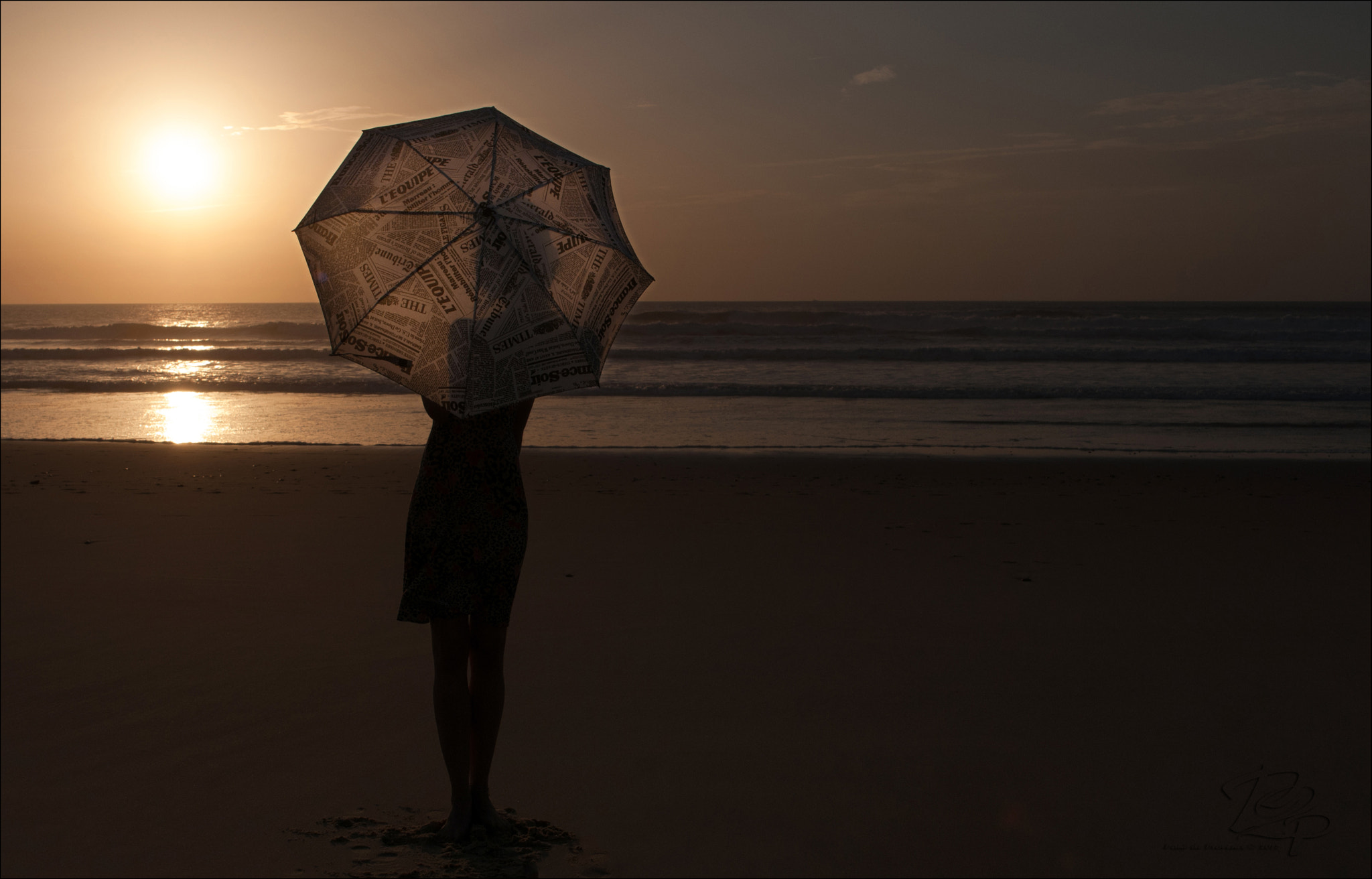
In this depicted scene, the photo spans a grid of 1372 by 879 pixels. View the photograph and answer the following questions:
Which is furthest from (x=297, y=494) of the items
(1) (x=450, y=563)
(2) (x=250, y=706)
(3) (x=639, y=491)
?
(1) (x=450, y=563)

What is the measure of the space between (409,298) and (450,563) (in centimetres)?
80

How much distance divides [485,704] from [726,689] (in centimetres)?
175

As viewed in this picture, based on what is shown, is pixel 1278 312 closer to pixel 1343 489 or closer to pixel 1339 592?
pixel 1343 489

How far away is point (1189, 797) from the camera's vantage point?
360cm

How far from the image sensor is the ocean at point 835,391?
45.5 feet

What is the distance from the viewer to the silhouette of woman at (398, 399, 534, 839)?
2758 mm

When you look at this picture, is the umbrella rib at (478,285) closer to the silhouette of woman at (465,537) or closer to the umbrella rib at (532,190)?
the umbrella rib at (532,190)

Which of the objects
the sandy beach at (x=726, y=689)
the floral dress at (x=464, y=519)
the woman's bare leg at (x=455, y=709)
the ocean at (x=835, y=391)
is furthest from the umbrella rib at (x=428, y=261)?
the ocean at (x=835, y=391)

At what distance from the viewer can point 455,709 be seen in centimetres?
295

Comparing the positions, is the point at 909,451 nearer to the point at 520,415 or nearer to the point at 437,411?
the point at 520,415

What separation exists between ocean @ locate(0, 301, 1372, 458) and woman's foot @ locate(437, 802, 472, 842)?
31.8 ft

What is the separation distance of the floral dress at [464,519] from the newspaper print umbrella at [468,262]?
30 centimetres

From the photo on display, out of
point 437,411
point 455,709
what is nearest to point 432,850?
point 455,709

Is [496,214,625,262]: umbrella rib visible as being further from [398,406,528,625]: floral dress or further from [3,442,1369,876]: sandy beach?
[3,442,1369,876]: sandy beach
